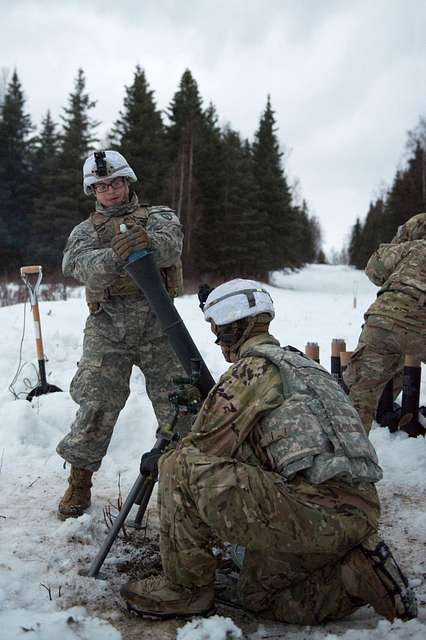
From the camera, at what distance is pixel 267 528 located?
7.32 feet

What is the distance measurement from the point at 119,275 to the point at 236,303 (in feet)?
3.87

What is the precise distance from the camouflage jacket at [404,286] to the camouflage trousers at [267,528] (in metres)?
Result: 2.14

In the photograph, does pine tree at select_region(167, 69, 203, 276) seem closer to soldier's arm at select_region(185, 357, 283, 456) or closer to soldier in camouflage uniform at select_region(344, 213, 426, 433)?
soldier in camouflage uniform at select_region(344, 213, 426, 433)

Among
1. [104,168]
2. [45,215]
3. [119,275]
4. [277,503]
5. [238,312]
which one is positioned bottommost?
[277,503]

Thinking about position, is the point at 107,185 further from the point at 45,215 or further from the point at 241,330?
the point at 45,215

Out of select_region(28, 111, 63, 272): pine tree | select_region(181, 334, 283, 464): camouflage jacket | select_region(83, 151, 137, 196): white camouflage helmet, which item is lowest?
select_region(181, 334, 283, 464): camouflage jacket

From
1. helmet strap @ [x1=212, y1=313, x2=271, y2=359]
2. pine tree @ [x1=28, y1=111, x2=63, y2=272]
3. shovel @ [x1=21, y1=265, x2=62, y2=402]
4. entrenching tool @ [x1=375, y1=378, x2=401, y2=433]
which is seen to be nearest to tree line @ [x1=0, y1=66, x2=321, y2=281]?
pine tree @ [x1=28, y1=111, x2=63, y2=272]

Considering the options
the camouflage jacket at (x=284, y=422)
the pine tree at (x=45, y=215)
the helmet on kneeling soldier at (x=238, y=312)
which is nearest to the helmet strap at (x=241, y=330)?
the helmet on kneeling soldier at (x=238, y=312)

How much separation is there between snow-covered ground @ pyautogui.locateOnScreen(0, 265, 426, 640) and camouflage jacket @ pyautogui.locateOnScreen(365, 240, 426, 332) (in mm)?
1184

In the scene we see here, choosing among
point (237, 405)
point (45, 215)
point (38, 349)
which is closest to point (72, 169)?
point (45, 215)

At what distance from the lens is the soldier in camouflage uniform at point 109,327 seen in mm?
3535

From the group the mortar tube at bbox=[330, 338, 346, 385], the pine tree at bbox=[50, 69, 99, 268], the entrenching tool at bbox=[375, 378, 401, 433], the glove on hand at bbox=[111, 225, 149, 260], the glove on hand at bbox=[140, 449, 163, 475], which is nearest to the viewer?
the glove on hand at bbox=[140, 449, 163, 475]

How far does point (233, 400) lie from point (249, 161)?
96.0ft

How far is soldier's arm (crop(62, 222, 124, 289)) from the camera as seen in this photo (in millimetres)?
3393
